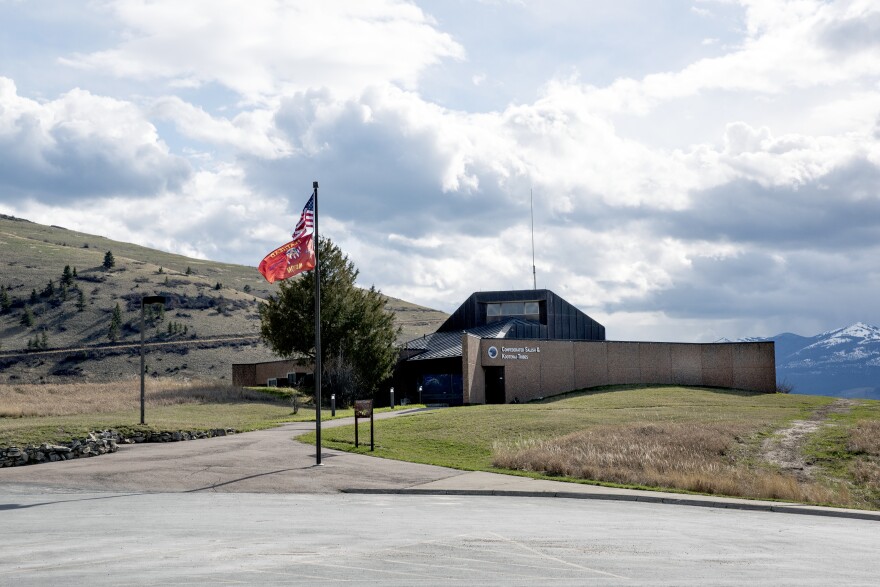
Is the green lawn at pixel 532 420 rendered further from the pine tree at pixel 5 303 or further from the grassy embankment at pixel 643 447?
the pine tree at pixel 5 303

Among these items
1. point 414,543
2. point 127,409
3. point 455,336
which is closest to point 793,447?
point 414,543

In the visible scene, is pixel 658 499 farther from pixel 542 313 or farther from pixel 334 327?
pixel 542 313

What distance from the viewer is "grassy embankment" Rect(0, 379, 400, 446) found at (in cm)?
2770

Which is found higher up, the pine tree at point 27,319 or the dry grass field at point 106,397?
the pine tree at point 27,319

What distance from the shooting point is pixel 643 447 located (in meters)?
27.6

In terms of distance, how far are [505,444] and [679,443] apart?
18.9 ft

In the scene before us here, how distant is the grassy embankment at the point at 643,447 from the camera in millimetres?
22748

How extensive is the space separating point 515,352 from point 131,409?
21.9 metres

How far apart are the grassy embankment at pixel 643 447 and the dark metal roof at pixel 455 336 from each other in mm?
13700

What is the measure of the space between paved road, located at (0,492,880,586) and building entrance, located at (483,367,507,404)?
31969 millimetres

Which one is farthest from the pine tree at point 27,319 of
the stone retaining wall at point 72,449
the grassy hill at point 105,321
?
the stone retaining wall at point 72,449

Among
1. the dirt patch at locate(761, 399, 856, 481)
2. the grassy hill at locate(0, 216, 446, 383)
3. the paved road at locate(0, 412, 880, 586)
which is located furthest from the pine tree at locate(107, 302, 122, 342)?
the dirt patch at locate(761, 399, 856, 481)

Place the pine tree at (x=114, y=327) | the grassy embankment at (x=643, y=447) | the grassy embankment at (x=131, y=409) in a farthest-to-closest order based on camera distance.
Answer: the pine tree at (x=114, y=327), the grassy embankment at (x=131, y=409), the grassy embankment at (x=643, y=447)

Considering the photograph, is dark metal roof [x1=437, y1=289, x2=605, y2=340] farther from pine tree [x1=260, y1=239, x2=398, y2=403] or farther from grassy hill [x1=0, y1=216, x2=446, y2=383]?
grassy hill [x1=0, y1=216, x2=446, y2=383]
